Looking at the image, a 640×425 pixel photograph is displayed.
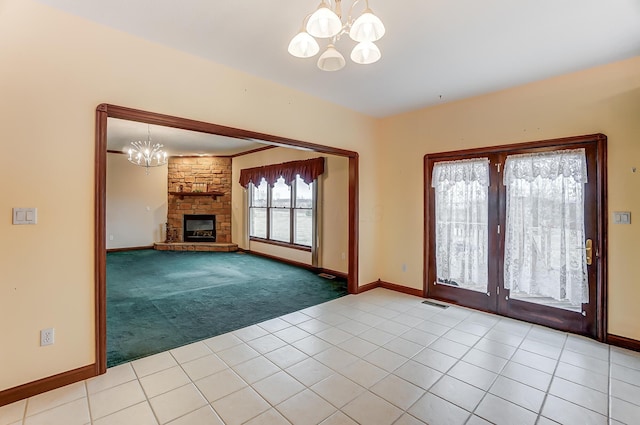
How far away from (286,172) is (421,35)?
4547 mm

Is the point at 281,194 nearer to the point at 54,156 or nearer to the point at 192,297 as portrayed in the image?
the point at 192,297

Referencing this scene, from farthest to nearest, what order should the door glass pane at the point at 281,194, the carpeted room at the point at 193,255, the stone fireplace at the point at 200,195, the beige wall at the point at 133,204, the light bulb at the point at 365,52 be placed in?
the stone fireplace at the point at 200,195 < the beige wall at the point at 133,204 < the door glass pane at the point at 281,194 < the carpeted room at the point at 193,255 < the light bulb at the point at 365,52

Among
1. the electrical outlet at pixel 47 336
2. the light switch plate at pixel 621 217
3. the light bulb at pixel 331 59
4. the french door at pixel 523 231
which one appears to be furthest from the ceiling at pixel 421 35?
the electrical outlet at pixel 47 336

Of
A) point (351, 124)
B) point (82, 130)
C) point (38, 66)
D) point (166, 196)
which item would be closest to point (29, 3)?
point (38, 66)

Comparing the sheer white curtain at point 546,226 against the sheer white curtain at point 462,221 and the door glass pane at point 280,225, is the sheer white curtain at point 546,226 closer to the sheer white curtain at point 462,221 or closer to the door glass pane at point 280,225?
the sheer white curtain at point 462,221

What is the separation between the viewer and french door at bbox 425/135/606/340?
3141 millimetres

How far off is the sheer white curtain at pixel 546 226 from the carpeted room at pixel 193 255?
2541mm

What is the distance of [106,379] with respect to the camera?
237 centimetres

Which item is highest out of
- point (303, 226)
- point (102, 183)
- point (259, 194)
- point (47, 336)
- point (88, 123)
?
point (88, 123)

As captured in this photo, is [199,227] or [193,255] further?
[199,227]

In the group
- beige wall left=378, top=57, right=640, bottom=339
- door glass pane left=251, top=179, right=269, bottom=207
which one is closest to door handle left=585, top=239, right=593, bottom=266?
beige wall left=378, top=57, right=640, bottom=339

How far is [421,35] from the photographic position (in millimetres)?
2531

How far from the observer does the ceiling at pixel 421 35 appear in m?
2.19

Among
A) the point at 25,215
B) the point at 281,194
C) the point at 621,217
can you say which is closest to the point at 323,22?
the point at 25,215
